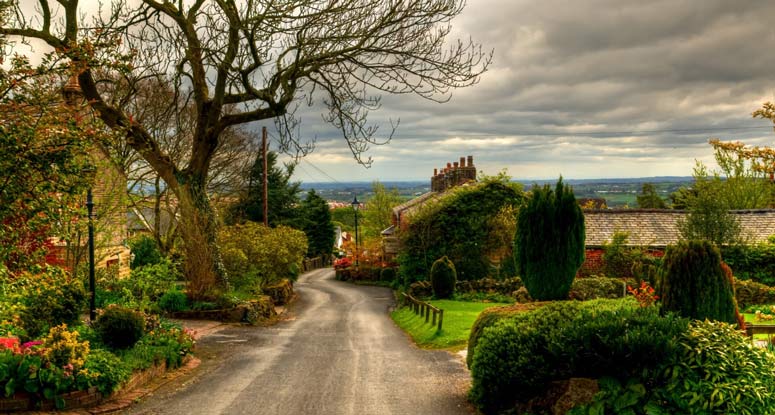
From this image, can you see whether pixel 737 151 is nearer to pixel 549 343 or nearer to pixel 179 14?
pixel 549 343

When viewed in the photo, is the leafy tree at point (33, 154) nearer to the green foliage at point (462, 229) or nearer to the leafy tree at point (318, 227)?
the green foliage at point (462, 229)

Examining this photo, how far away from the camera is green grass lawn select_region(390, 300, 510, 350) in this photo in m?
17.5

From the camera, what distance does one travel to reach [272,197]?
53688mm

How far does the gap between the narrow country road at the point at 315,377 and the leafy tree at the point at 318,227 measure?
4269cm

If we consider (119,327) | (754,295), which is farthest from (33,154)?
(754,295)

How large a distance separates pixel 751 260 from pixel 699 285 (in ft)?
87.3

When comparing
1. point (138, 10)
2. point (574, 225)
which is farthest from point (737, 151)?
point (138, 10)

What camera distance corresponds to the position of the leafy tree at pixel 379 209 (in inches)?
3147

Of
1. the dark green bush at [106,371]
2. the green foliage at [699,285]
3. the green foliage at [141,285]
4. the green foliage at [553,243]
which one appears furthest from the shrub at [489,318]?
the green foliage at [141,285]

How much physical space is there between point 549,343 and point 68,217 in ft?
27.2

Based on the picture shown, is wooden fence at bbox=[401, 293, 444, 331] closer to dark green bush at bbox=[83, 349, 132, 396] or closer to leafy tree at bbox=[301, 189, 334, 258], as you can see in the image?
dark green bush at bbox=[83, 349, 132, 396]

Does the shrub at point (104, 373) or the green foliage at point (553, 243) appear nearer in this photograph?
the shrub at point (104, 373)

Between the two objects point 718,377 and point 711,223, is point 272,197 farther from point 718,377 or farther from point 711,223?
point 718,377

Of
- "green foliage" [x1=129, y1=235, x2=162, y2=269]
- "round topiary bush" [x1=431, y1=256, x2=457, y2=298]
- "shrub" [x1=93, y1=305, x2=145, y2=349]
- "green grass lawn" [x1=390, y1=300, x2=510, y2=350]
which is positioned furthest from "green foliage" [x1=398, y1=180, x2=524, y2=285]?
"shrub" [x1=93, y1=305, x2=145, y2=349]
